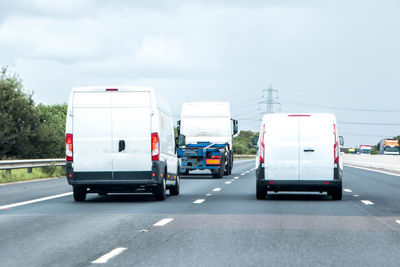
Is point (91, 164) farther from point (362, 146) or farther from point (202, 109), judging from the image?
point (362, 146)

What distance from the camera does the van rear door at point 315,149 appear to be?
53.8 feet

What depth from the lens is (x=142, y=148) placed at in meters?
15.4

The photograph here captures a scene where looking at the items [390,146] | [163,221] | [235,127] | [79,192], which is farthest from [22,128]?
[390,146]

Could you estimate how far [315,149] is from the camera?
1641cm

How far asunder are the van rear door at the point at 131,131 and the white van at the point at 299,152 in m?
2.75

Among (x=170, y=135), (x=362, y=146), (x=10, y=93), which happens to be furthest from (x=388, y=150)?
(x=170, y=135)

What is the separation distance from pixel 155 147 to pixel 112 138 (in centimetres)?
92

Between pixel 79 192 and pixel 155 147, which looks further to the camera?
pixel 79 192

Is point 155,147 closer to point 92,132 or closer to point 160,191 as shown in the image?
point 160,191

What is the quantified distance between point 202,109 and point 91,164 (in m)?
18.8

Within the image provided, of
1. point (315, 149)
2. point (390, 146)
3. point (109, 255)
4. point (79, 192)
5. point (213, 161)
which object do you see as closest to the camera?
point (109, 255)

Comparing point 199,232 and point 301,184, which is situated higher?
point 301,184

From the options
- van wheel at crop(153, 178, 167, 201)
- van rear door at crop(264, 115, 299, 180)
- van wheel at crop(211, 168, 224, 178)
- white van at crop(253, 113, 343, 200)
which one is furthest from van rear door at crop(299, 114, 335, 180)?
van wheel at crop(211, 168, 224, 178)

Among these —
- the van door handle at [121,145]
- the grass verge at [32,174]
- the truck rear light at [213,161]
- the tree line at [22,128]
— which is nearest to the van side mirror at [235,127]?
the truck rear light at [213,161]
